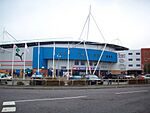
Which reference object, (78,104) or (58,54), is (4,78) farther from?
(58,54)

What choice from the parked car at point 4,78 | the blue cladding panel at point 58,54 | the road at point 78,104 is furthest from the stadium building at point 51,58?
the road at point 78,104

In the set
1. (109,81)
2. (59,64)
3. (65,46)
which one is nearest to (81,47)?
(65,46)

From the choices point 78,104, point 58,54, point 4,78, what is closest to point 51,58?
point 58,54

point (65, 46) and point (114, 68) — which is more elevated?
point (65, 46)

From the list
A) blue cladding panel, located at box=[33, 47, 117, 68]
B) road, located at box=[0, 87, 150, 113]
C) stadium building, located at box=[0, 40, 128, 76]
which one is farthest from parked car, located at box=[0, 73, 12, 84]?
blue cladding panel, located at box=[33, 47, 117, 68]

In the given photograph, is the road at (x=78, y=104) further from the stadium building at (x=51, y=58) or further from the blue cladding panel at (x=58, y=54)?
the blue cladding panel at (x=58, y=54)

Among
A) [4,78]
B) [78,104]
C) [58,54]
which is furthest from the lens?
[58,54]

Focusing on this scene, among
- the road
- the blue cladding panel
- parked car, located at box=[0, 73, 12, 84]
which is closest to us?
the road

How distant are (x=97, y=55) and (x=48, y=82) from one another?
6167cm

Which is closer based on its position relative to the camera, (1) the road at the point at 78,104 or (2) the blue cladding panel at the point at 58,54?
(1) the road at the point at 78,104

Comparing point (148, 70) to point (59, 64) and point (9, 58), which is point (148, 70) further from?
point (9, 58)

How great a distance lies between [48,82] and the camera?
25766 mm

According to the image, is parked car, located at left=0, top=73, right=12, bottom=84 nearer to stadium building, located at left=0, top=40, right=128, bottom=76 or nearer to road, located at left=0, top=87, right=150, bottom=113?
road, located at left=0, top=87, right=150, bottom=113

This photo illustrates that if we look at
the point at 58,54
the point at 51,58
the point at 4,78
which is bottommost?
the point at 4,78
